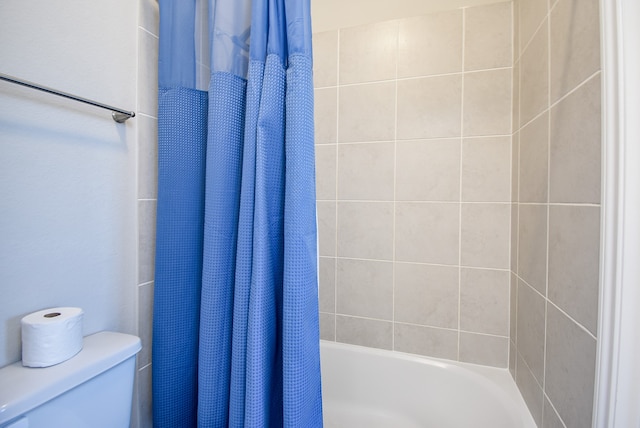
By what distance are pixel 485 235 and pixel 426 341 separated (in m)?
0.60

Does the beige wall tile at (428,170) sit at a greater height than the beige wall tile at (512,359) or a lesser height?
greater

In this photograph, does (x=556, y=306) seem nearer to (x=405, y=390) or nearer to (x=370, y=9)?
(x=405, y=390)

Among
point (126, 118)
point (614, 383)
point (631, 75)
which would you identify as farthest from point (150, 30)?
point (614, 383)

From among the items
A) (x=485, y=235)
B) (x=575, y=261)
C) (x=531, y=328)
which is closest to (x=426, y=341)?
(x=531, y=328)

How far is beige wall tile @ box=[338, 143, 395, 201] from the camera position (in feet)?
4.61

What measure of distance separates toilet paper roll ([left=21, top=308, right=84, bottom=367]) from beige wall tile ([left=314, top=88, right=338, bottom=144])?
1.25 metres

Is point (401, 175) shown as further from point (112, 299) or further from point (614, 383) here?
point (112, 299)

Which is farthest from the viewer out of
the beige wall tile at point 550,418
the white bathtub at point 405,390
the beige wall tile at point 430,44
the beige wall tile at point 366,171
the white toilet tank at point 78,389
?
the beige wall tile at point 366,171

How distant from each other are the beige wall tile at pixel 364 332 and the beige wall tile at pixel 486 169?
0.78 meters

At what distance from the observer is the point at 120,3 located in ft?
2.56

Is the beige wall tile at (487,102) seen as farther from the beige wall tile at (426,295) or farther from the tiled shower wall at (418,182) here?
the beige wall tile at (426,295)

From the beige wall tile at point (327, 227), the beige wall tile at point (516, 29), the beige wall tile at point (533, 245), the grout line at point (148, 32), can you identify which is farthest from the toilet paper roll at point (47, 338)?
the beige wall tile at point (516, 29)

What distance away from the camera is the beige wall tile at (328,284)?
4.97ft

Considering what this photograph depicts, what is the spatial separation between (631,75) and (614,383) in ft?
2.02
